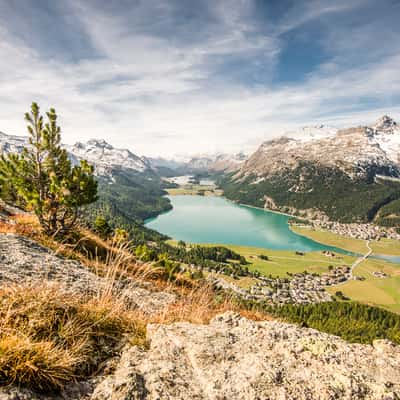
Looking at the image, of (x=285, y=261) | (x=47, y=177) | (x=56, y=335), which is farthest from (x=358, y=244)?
(x=56, y=335)

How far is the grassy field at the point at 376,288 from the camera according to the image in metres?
101

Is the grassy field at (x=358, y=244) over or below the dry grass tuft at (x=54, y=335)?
below

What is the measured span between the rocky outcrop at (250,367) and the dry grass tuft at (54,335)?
0.41 m

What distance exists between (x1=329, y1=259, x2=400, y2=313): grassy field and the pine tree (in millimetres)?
121443

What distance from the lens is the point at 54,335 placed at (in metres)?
3.14

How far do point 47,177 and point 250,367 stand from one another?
47.7 ft

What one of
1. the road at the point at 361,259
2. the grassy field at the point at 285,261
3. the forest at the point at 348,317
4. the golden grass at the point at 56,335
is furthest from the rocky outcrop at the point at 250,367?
the road at the point at 361,259

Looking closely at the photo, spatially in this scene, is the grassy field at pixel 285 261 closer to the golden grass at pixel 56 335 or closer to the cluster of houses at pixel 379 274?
the cluster of houses at pixel 379 274

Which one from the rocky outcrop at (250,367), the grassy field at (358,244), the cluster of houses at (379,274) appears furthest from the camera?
the grassy field at (358,244)

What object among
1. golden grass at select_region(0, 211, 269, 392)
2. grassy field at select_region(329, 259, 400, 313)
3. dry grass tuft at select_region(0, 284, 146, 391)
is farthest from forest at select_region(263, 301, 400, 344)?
dry grass tuft at select_region(0, 284, 146, 391)

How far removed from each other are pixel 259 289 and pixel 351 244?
12058 cm

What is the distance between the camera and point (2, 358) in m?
2.31

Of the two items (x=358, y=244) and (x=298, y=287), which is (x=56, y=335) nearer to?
(x=298, y=287)

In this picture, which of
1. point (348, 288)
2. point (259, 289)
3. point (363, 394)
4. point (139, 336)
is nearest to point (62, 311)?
point (139, 336)
